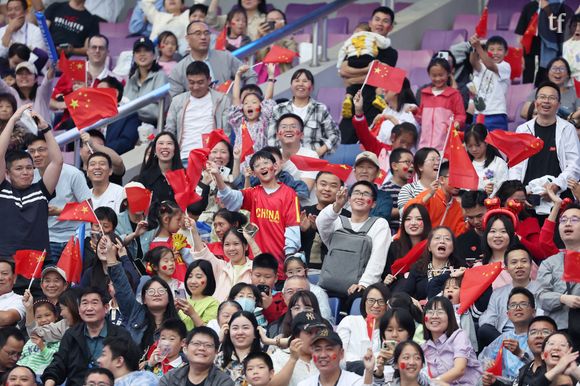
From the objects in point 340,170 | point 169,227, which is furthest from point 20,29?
point 340,170

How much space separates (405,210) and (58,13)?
689 centimetres

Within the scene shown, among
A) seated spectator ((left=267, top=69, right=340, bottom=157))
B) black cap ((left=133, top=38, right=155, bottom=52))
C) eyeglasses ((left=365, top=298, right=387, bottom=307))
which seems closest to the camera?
eyeglasses ((left=365, top=298, right=387, bottom=307))

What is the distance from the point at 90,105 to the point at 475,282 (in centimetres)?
420

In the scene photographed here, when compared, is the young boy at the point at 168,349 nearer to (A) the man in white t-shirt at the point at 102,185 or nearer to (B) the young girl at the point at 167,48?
(A) the man in white t-shirt at the point at 102,185

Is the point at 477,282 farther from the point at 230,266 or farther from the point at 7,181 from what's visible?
the point at 7,181

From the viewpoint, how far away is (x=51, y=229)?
1416 centimetres

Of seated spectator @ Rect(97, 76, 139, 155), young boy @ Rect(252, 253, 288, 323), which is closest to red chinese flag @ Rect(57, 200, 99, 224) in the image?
young boy @ Rect(252, 253, 288, 323)

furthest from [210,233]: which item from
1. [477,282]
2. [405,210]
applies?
[477,282]

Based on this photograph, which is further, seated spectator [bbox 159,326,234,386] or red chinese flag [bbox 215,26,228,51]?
red chinese flag [bbox 215,26,228,51]

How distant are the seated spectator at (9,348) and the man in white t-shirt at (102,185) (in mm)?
1724

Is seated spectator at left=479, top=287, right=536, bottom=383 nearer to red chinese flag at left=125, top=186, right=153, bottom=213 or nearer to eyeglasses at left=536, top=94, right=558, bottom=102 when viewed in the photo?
eyeglasses at left=536, top=94, right=558, bottom=102

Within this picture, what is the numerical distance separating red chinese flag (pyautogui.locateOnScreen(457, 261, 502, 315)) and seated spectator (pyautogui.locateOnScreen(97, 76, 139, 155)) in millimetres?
4890

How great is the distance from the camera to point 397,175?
1416 cm

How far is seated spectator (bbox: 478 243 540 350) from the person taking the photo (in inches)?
487
